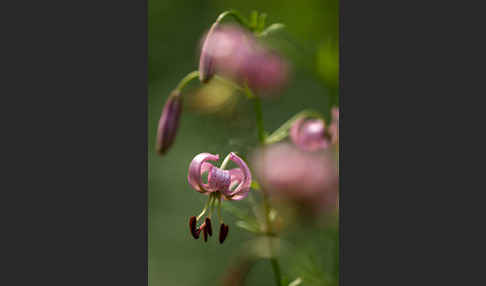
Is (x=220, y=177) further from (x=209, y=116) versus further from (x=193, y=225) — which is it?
(x=209, y=116)

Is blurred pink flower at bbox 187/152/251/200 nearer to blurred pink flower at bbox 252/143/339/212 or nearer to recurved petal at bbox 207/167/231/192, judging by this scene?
recurved petal at bbox 207/167/231/192

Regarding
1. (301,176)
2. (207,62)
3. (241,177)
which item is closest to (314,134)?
(301,176)

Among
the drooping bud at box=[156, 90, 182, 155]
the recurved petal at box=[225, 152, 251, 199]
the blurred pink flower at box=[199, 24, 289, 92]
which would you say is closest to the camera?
the recurved petal at box=[225, 152, 251, 199]

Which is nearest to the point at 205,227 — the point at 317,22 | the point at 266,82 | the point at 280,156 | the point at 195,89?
the point at 280,156

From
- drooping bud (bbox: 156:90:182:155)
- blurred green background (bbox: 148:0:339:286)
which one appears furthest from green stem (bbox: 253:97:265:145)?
drooping bud (bbox: 156:90:182:155)

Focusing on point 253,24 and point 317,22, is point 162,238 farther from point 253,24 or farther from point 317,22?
point 253,24
